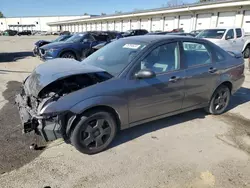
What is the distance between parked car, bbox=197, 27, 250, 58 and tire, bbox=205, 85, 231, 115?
8.01 m

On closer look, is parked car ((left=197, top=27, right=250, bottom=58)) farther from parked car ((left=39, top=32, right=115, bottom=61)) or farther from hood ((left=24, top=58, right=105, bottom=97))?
hood ((left=24, top=58, right=105, bottom=97))

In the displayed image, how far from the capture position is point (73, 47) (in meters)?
10.8

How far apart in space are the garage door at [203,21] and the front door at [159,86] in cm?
2160

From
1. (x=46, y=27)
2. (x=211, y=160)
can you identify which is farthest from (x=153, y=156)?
(x=46, y=27)

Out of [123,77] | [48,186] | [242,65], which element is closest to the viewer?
[48,186]

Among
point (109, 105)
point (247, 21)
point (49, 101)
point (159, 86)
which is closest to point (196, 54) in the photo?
point (159, 86)

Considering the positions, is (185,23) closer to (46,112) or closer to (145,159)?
(145,159)

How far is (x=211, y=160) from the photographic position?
10.7 ft

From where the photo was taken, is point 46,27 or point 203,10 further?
point 46,27

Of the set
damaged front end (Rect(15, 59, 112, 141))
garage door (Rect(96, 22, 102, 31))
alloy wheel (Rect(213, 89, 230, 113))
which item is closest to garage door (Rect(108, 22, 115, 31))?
garage door (Rect(96, 22, 102, 31))

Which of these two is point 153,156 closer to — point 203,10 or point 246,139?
point 246,139

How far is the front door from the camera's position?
3457 millimetres

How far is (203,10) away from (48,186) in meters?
24.6

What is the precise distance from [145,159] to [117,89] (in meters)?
1.08
